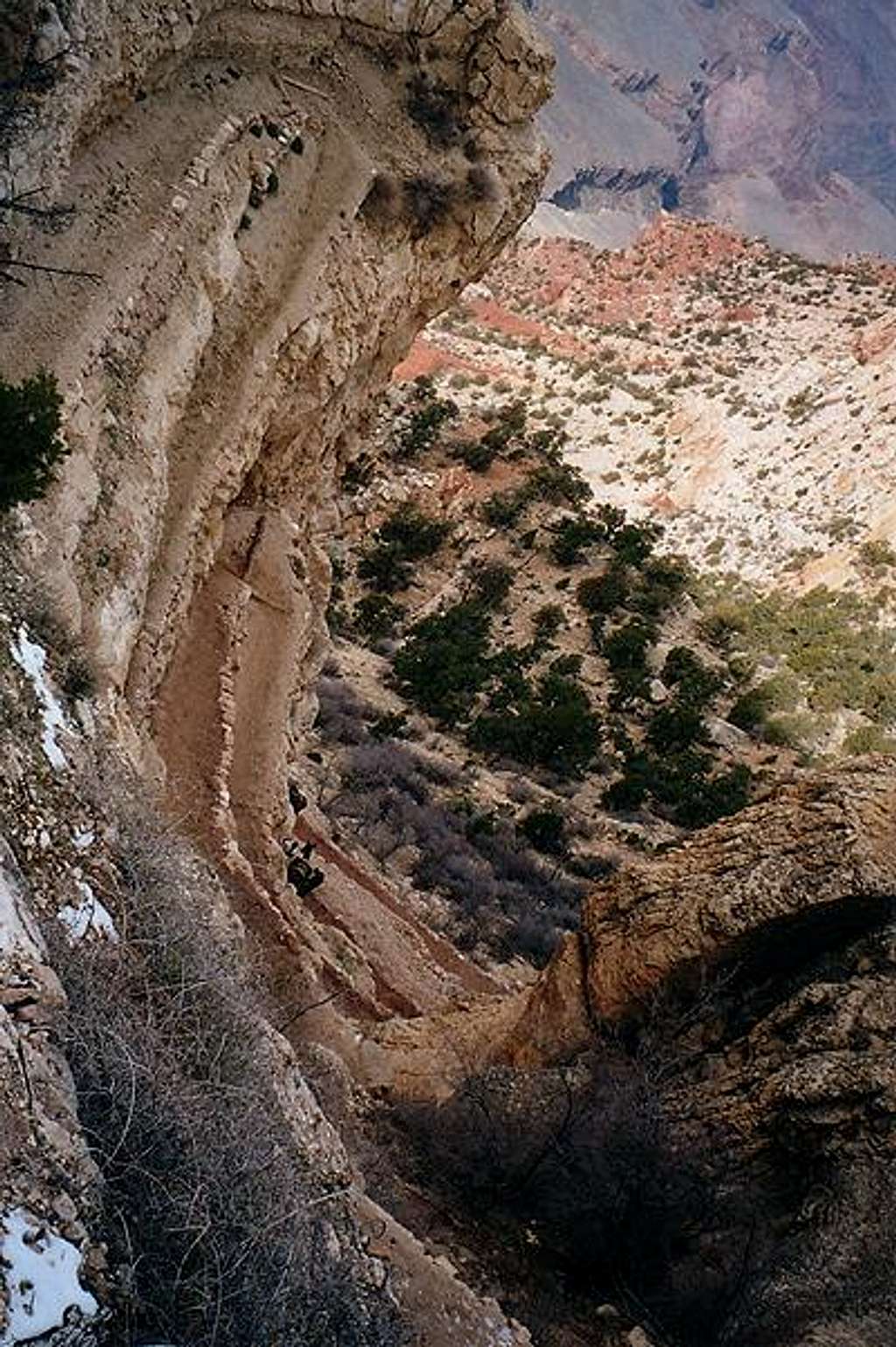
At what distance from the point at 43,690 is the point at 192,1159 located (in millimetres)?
4210

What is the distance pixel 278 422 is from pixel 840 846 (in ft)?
35.6

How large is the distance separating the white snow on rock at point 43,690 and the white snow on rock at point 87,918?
3.71 ft

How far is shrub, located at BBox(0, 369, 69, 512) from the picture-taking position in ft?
31.6

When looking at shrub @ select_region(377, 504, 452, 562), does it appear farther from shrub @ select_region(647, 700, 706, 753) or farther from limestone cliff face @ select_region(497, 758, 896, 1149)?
limestone cliff face @ select_region(497, 758, 896, 1149)

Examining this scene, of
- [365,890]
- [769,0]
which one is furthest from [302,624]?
[769,0]

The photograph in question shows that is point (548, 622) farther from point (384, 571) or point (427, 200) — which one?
point (427, 200)

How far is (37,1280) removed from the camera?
4586 mm

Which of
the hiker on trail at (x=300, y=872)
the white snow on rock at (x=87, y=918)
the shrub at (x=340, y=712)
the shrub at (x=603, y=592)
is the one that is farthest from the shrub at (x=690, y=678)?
the white snow on rock at (x=87, y=918)

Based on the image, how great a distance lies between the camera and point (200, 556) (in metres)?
15.8

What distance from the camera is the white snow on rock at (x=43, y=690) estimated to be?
838 cm

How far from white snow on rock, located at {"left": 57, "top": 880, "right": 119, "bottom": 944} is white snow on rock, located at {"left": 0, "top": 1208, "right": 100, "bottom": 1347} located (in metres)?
2.36

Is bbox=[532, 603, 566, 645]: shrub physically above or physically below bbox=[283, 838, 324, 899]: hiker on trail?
above

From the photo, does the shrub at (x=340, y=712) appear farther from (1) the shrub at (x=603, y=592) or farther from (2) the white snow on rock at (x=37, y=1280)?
(2) the white snow on rock at (x=37, y=1280)

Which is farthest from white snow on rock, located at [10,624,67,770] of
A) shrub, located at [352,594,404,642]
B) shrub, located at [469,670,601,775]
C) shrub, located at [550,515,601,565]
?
shrub, located at [550,515,601,565]
